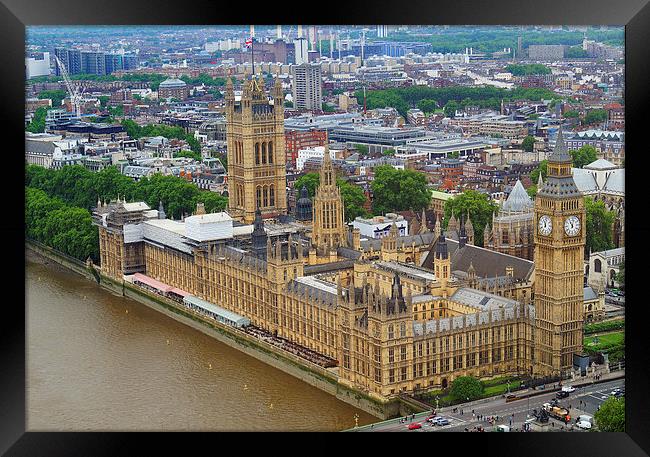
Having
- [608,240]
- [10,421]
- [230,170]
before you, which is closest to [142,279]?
[230,170]

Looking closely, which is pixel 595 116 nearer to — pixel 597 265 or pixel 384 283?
pixel 597 265

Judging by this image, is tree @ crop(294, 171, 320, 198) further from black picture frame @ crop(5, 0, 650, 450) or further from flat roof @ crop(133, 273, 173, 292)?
black picture frame @ crop(5, 0, 650, 450)


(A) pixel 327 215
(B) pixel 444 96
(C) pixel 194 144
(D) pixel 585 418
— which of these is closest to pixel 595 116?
(B) pixel 444 96

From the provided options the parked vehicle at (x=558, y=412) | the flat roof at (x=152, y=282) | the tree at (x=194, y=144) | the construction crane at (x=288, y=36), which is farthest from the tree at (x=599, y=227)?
the construction crane at (x=288, y=36)

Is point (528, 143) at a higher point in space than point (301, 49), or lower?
lower

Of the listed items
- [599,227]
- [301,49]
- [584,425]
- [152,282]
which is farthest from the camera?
[301,49]
